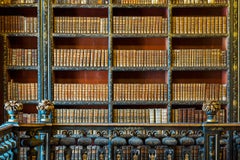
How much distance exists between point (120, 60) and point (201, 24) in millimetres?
1104

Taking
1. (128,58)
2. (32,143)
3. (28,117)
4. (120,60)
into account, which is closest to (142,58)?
(128,58)

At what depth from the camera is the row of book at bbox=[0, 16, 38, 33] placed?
17.7 feet

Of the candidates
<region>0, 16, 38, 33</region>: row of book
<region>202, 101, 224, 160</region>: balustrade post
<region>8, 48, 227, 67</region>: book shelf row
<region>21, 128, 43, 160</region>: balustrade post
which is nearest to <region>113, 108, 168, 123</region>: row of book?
<region>8, 48, 227, 67</region>: book shelf row

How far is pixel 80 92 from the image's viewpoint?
548 cm

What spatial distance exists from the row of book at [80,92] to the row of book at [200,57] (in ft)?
3.28

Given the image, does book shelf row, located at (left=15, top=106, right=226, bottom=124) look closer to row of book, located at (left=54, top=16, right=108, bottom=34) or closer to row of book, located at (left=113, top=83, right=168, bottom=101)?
row of book, located at (left=113, top=83, right=168, bottom=101)

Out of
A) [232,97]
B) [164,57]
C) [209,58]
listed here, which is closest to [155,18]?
[164,57]

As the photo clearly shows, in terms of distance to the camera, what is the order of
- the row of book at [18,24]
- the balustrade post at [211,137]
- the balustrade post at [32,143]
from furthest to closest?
the row of book at [18,24], the balustrade post at [211,137], the balustrade post at [32,143]

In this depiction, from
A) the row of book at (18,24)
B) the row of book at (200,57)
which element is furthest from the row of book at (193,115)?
the row of book at (18,24)

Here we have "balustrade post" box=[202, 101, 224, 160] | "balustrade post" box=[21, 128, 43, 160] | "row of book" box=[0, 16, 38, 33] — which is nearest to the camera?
"balustrade post" box=[21, 128, 43, 160]

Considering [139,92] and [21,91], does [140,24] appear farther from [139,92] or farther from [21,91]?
[21,91]

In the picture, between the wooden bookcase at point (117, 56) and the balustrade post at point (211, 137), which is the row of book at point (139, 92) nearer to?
the wooden bookcase at point (117, 56)

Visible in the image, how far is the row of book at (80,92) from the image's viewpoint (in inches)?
215

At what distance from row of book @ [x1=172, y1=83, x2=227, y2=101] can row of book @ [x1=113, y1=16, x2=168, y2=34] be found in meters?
0.76
